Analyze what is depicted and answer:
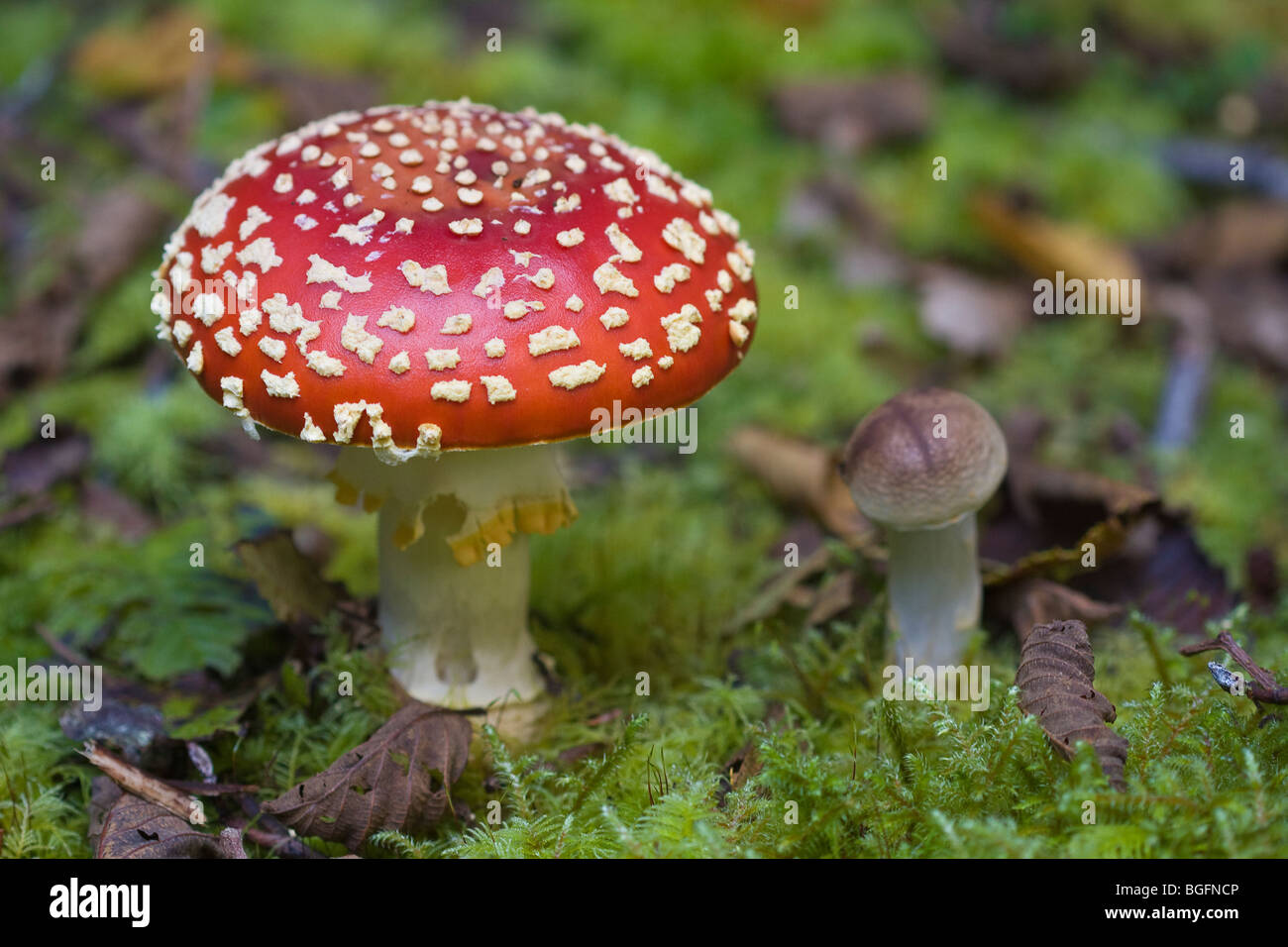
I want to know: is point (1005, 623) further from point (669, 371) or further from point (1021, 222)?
point (1021, 222)

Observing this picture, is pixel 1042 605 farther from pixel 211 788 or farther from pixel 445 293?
pixel 211 788

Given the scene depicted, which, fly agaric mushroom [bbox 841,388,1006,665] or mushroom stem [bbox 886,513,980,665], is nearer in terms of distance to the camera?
fly agaric mushroom [bbox 841,388,1006,665]

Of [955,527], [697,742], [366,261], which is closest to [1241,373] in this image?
[955,527]

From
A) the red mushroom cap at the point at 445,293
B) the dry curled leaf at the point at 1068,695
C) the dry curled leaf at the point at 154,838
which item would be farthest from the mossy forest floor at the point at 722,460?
the red mushroom cap at the point at 445,293

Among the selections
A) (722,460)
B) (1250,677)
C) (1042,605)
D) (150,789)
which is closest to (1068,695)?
(1250,677)

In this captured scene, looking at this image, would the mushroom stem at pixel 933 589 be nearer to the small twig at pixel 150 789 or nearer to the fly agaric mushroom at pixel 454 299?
the fly agaric mushroom at pixel 454 299

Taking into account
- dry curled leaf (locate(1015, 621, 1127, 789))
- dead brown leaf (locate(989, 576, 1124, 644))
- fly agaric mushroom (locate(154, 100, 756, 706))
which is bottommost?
dry curled leaf (locate(1015, 621, 1127, 789))

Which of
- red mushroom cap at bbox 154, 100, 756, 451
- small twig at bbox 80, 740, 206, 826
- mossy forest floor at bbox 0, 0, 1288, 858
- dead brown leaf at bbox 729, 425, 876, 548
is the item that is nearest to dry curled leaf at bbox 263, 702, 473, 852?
mossy forest floor at bbox 0, 0, 1288, 858

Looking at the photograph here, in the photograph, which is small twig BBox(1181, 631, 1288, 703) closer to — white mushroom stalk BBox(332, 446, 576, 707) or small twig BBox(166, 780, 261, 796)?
white mushroom stalk BBox(332, 446, 576, 707)
